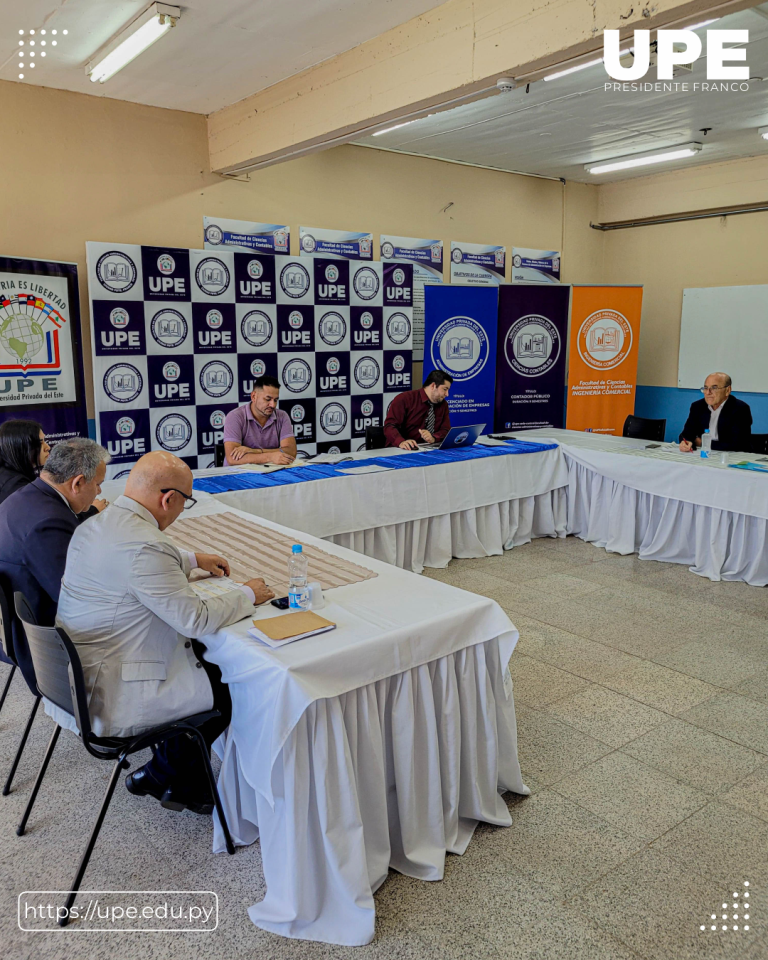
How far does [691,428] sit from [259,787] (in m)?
4.41

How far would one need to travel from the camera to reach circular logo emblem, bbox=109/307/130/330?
480cm

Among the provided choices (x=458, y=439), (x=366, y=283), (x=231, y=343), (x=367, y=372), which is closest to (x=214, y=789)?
(x=458, y=439)

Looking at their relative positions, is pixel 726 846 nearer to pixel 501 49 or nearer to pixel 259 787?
pixel 259 787

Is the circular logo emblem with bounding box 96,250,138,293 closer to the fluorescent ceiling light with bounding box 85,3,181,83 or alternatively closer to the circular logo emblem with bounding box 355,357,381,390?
the fluorescent ceiling light with bounding box 85,3,181,83

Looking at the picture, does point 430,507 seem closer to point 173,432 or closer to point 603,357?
point 173,432

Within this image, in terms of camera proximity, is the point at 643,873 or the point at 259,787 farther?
the point at 643,873

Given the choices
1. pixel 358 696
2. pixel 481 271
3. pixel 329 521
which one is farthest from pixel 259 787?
pixel 481 271

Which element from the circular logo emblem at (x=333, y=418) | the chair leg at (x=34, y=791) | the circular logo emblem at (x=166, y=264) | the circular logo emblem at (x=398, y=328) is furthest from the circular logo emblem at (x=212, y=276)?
the chair leg at (x=34, y=791)

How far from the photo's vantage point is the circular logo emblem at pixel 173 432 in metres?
5.14

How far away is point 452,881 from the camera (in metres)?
1.95

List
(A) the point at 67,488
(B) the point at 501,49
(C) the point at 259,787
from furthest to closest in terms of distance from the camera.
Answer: (B) the point at 501,49, (A) the point at 67,488, (C) the point at 259,787

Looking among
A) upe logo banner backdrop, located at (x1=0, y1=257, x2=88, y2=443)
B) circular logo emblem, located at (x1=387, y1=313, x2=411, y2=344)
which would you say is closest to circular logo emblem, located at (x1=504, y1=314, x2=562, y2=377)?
circular logo emblem, located at (x1=387, y1=313, x2=411, y2=344)

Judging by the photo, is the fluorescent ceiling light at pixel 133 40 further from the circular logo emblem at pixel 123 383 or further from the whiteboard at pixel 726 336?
the whiteboard at pixel 726 336

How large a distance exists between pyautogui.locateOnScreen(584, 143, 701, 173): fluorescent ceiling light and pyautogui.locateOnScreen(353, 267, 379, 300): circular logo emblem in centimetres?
260
